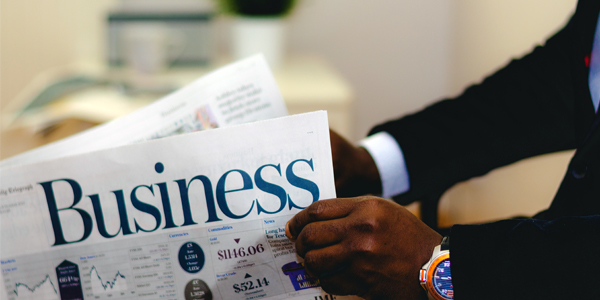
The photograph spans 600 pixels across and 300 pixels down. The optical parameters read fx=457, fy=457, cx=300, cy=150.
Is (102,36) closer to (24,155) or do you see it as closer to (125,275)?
(24,155)

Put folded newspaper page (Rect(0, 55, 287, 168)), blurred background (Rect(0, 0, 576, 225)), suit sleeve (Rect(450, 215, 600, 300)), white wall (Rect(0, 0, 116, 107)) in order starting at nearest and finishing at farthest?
suit sleeve (Rect(450, 215, 600, 300)) → folded newspaper page (Rect(0, 55, 287, 168)) → blurred background (Rect(0, 0, 576, 225)) → white wall (Rect(0, 0, 116, 107))

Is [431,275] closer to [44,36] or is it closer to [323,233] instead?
[323,233]

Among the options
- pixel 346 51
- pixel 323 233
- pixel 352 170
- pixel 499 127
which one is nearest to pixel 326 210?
pixel 323 233

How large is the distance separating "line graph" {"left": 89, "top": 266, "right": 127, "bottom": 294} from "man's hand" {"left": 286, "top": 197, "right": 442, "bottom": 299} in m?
0.18

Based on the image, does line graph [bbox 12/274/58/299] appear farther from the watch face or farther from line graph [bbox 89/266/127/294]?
the watch face

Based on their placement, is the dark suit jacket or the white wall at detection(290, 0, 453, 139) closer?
the dark suit jacket

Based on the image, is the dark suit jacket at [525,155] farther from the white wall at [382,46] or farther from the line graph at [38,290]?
the white wall at [382,46]

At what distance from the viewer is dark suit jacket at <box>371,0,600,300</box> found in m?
0.36

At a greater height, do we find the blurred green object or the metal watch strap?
the blurred green object

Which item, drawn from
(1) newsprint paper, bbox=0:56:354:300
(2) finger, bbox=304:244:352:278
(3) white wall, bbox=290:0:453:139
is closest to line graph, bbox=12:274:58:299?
(1) newsprint paper, bbox=0:56:354:300

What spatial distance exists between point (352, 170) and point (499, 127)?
0.24m

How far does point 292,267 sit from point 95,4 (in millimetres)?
A: 1395

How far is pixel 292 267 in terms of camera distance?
1.41ft

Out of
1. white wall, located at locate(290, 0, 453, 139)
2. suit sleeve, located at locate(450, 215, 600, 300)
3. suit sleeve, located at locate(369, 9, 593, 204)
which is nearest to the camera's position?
suit sleeve, located at locate(450, 215, 600, 300)
